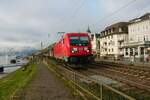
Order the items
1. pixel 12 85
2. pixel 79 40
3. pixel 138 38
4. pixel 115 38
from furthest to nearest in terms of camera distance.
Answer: pixel 115 38 → pixel 138 38 → pixel 79 40 → pixel 12 85

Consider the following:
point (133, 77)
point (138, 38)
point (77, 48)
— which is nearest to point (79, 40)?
point (77, 48)

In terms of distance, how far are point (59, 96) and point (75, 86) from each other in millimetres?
1718

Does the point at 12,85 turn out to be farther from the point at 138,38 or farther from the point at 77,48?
the point at 138,38

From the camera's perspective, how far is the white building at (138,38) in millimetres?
74312

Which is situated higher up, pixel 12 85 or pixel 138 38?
pixel 138 38

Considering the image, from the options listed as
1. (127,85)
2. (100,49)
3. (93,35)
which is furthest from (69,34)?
(93,35)

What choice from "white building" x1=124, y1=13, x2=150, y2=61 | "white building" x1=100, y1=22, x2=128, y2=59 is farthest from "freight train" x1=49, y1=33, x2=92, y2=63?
"white building" x1=100, y1=22, x2=128, y2=59

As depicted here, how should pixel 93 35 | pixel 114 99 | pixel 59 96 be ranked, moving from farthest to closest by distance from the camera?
pixel 93 35
pixel 59 96
pixel 114 99

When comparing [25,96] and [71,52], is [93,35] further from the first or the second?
[25,96]

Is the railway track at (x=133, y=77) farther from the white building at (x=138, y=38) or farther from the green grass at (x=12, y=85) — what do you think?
the white building at (x=138, y=38)

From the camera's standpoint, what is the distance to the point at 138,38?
3647 inches

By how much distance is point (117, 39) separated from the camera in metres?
110

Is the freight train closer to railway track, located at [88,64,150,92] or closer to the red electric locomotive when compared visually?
the red electric locomotive

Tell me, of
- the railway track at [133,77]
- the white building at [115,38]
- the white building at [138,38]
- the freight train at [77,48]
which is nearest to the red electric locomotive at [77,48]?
the freight train at [77,48]
